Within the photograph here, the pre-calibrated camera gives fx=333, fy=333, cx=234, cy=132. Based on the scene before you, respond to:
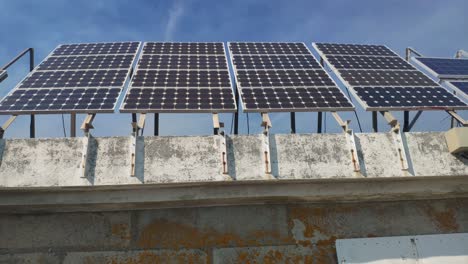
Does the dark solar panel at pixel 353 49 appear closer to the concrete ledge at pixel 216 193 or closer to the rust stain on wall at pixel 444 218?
the concrete ledge at pixel 216 193

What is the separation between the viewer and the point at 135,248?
5.72m

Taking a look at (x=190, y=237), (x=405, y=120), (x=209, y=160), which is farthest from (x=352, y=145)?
(x=405, y=120)

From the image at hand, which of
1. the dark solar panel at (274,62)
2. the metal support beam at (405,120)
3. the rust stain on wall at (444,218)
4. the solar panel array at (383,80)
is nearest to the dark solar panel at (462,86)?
the solar panel array at (383,80)

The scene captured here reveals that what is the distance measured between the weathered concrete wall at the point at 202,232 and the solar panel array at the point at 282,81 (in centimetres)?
233

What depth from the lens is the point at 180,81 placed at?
8.49 metres

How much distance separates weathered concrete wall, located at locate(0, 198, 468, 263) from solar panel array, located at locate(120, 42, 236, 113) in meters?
2.33

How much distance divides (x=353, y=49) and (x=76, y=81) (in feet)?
30.0

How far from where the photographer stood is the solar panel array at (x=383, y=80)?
771 centimetres

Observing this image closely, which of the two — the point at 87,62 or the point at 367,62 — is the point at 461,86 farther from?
the point at 87,62

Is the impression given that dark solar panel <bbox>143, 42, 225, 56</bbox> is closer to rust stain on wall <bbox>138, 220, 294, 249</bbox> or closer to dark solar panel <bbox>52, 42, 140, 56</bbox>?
dark solar panel <bbox>52, 42, 140, 56</bbox>

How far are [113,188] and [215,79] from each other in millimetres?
4220

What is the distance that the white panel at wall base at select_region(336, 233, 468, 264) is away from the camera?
5812 mm

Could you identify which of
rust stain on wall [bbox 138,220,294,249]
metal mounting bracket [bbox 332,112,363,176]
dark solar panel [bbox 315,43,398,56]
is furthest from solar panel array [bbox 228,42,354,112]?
rust stain on wall [bbox 138,220,294,249]

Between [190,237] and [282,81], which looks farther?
[282,81]
